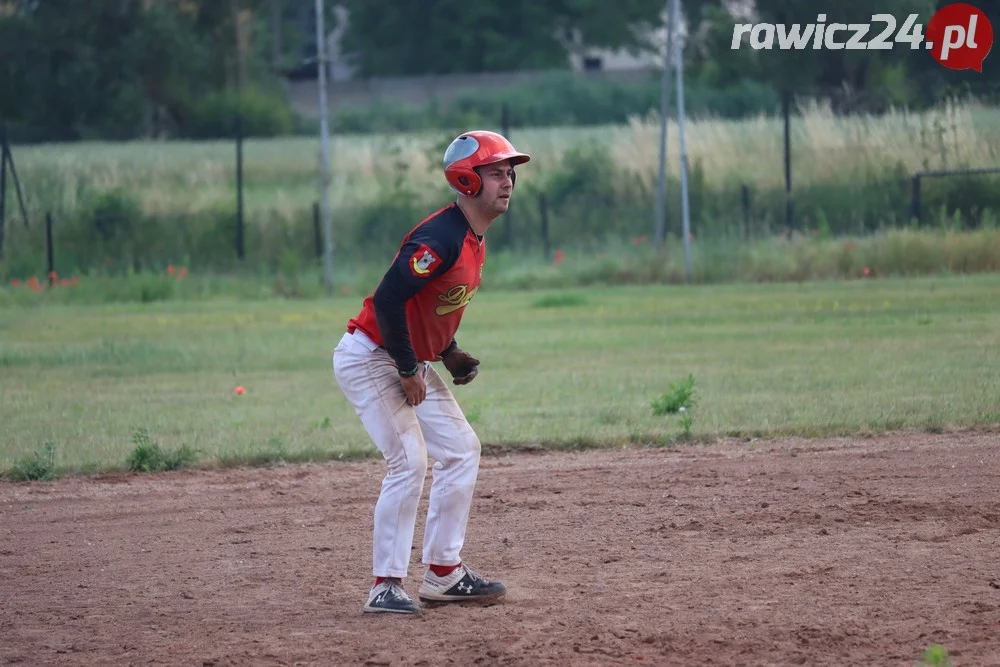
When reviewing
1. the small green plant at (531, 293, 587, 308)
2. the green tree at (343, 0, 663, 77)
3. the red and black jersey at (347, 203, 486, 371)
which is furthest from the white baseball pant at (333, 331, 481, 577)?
the green tree at (343, 0, 663, 77)

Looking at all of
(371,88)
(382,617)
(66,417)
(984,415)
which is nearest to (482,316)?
(66,417)

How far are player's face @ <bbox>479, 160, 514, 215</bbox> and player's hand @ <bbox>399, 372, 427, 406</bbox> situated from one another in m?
0.83

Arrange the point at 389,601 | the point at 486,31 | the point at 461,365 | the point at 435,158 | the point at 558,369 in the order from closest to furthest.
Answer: the point at 389,601
the point at 461,365
the point at 558,369
the point at 435,158
the point at 486,31

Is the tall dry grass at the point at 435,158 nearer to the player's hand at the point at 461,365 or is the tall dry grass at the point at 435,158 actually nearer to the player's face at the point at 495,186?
the player's hand at the point at 461,365

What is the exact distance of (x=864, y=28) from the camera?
85.1 feet

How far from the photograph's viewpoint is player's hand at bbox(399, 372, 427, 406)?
19.3ft

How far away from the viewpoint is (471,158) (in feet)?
19.4

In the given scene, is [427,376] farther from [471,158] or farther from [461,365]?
[471,158]

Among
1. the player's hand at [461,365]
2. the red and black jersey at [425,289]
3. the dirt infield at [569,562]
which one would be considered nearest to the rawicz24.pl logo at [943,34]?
the dirt infield at [569,562]

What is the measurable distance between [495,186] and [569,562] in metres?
2.08

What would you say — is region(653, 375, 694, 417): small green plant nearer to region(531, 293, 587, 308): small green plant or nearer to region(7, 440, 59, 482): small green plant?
region(7, 440, 59, 482): small green plant

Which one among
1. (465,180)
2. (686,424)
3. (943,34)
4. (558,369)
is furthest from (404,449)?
(943,34)

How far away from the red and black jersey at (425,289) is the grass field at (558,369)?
166 inches

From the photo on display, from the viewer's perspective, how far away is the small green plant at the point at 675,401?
10.9 m
